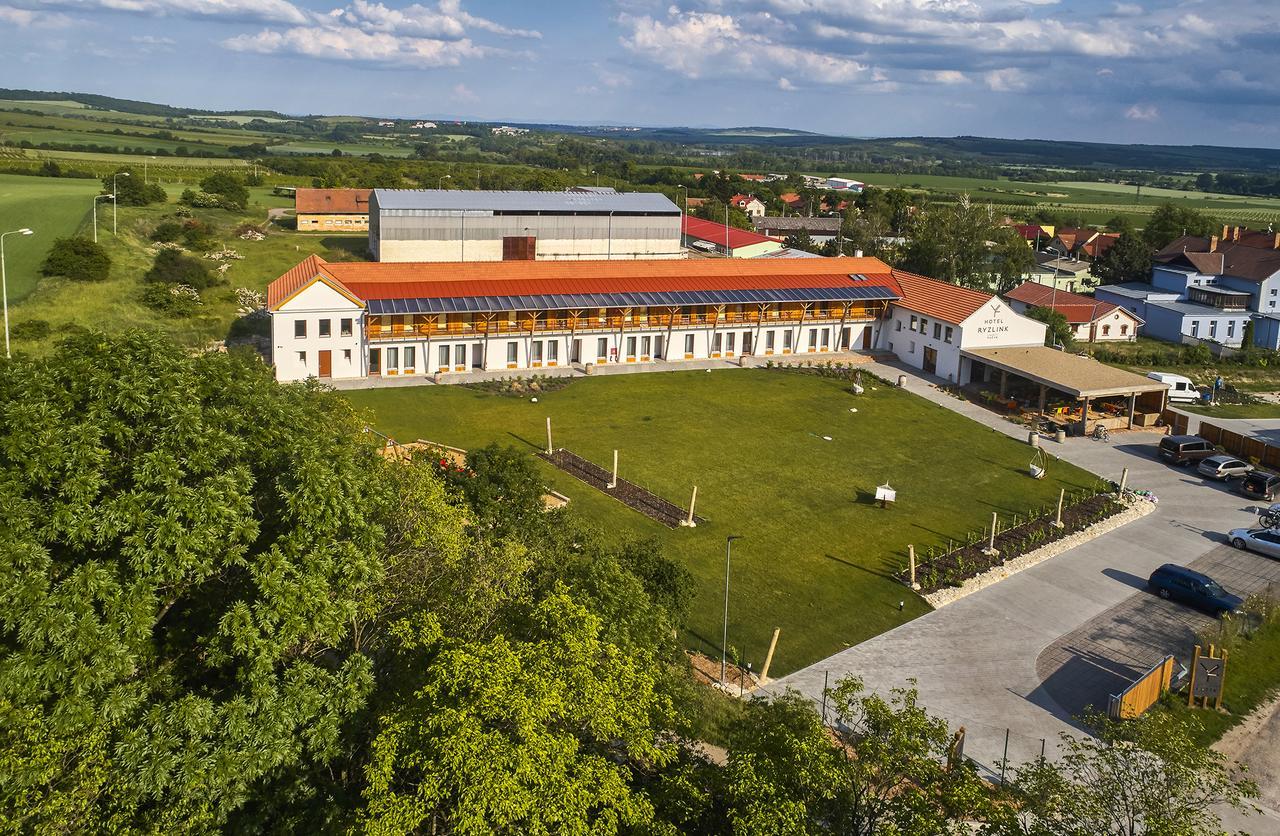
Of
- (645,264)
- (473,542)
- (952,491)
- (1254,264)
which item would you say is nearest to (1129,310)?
(1254,264)

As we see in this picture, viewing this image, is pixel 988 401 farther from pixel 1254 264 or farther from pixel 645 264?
pixel 1254 264

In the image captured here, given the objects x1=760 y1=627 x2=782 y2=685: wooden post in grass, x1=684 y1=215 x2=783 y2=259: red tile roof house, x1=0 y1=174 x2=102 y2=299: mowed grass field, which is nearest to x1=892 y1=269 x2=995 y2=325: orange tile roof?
x1=684 y1=215 x2=783 y2=259: red tile roof house

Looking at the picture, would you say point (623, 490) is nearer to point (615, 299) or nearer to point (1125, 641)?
point (1125, 641)

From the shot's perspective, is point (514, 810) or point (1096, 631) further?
point (1096, 631)

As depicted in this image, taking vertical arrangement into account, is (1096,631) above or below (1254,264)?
below

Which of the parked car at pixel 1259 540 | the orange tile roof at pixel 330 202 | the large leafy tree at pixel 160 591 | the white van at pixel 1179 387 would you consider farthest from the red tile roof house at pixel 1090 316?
the large leafy tree at pixel 160 591

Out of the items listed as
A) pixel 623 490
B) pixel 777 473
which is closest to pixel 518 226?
pixel 777 473

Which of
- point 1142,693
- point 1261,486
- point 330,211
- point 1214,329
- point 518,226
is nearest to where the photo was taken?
Result: point 1142,693
